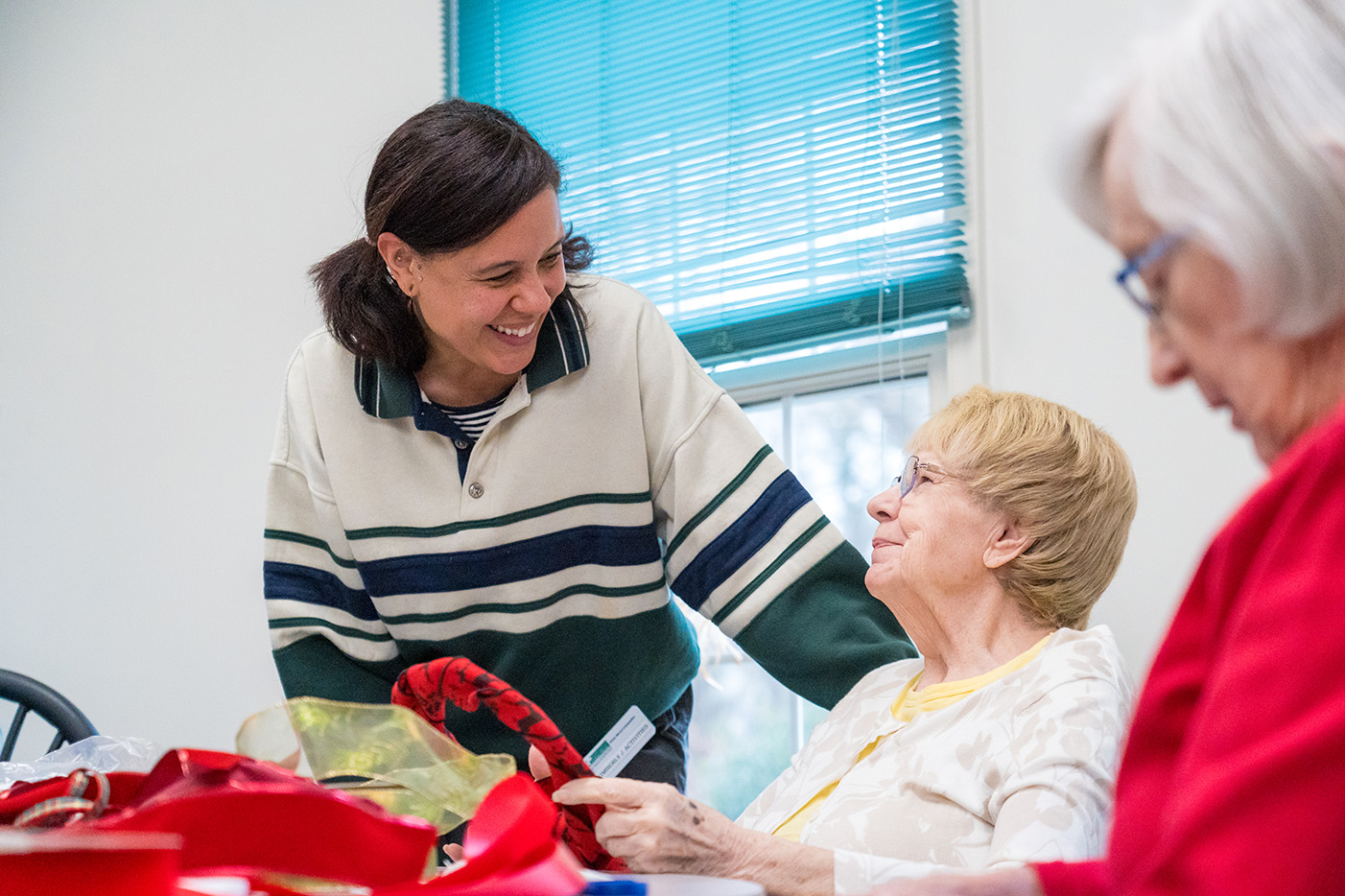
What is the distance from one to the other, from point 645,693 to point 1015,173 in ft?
3.30

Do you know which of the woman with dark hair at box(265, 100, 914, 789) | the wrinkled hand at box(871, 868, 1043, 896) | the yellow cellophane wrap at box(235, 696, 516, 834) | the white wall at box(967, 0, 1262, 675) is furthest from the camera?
the white wall at box(967, 0, 1262, 675)

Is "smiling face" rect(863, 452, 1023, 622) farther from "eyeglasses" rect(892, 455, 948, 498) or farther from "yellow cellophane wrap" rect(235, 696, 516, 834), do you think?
"yellow cellophane wrap" rect(235, 696, 516, 834)

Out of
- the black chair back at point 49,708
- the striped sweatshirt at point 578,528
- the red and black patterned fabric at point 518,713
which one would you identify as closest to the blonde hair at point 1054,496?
A: the striped sweatshirt at point 578,528

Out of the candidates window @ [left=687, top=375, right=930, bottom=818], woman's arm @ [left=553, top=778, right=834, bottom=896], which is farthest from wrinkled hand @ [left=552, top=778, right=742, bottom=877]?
window @ [left=687, top=375, right=930, bottom=818]

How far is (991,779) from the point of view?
1132 millimetres

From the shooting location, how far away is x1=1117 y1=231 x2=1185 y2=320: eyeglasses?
2.08 ft

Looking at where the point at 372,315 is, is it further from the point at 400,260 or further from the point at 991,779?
the point at 991,779

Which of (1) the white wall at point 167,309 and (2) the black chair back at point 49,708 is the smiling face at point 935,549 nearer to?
(2) the black chair back at point 49,708

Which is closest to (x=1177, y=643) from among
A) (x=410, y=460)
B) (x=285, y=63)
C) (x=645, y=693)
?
(x=645, y=693)

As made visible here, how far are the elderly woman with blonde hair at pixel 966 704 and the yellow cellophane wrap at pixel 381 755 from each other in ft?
0.36

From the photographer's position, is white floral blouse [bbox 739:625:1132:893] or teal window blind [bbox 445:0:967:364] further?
teal window blind [bbox 445:0:967:364]

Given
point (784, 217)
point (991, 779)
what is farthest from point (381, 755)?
point (784, 217)

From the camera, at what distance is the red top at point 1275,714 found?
1.56 ft

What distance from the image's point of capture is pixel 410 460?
1.63m
